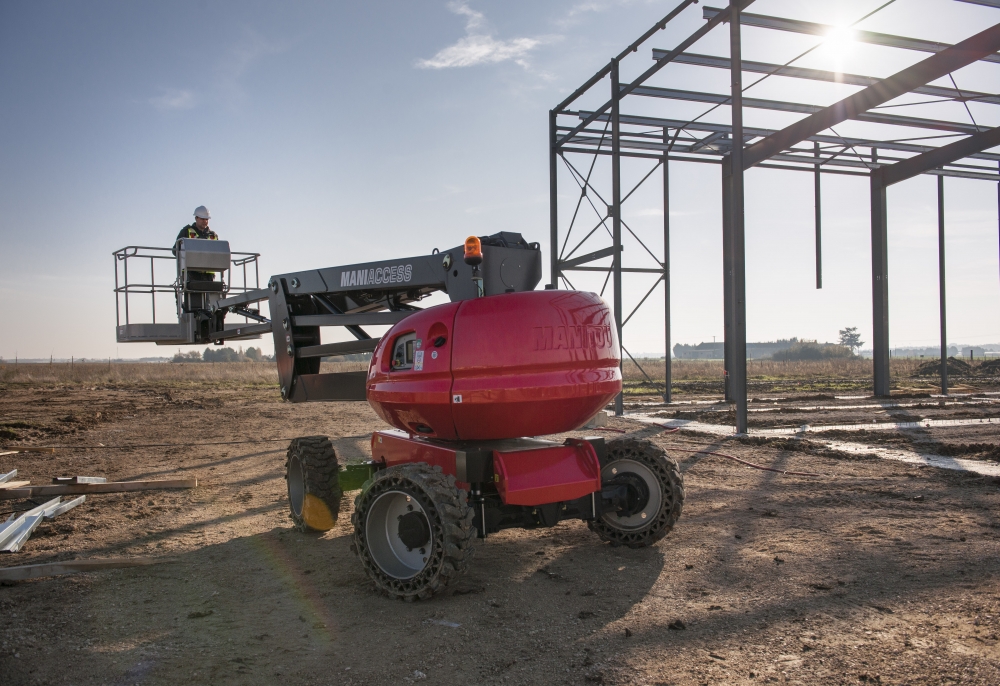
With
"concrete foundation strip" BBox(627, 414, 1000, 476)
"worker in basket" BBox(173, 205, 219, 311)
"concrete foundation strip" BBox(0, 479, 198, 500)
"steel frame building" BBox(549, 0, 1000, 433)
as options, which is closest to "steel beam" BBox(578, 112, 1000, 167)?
"steel frame building" BBox(549, 0, 1000, 433)

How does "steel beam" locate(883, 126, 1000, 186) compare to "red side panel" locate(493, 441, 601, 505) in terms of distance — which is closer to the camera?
"red side panel" locate(493, 441, 601, 505)

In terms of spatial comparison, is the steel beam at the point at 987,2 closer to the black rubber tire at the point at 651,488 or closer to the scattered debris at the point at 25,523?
the black rubber tire at the point at 651,488

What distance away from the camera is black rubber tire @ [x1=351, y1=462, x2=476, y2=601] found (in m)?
4.24

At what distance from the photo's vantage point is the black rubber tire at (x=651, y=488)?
17.5 feet

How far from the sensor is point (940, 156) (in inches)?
718

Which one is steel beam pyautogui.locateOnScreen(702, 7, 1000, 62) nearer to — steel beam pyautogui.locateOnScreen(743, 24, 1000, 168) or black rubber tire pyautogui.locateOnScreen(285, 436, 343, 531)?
steel beam pyautogui.locateOnScreen(743, 24, 1000, 168)

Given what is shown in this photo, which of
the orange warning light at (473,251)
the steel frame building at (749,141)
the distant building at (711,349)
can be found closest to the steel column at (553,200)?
the steel frame building at (749,141)

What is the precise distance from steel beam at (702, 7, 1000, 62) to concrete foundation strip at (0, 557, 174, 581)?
40.3 feet

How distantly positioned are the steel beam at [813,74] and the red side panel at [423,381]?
10884mm

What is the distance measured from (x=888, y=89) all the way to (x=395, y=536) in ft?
33.3

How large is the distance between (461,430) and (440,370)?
1.52 feet

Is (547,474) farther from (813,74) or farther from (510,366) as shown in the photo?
(813,74)

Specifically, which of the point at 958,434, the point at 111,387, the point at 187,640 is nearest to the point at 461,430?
the point at 187,640

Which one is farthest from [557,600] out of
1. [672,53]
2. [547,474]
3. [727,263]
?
[727,263]
